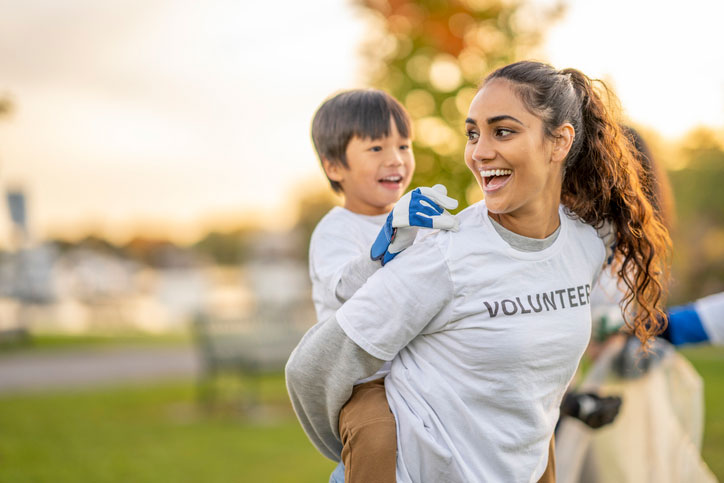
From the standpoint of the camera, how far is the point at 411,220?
183 cm

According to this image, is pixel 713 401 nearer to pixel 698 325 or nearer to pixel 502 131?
pixel 698 325

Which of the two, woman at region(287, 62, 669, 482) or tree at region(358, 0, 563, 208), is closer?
woman at region(287, 62, 669, 482)

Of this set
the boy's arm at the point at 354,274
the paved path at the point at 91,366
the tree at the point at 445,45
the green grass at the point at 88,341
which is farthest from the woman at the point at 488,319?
the green grass at the point at 88,341

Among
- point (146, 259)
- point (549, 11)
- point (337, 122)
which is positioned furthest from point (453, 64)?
point (146, 259)

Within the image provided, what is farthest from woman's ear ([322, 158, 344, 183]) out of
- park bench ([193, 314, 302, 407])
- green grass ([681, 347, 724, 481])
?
park bench ([193, 314, 302, 407])

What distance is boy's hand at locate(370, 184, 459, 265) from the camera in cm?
183

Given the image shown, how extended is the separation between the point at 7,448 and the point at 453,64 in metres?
5.45

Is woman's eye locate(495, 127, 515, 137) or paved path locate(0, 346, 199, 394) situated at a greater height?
woman's eye locate(495, 127, 515, 137)

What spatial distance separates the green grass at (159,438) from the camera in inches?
257

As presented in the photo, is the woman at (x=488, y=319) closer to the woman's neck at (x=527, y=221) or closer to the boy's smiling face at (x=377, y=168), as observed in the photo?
the woman's neck at (x=527, y=221)

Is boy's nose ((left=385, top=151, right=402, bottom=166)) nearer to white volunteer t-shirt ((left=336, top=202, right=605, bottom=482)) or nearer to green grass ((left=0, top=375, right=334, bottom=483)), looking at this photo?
white volunteer t-shirt ((left=336, top=202, right=605, bottom=482))

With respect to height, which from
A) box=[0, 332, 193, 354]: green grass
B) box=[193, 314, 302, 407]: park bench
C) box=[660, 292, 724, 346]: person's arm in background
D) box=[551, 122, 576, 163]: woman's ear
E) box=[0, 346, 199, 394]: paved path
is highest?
box=[551, 122, 576, 163]: woman's ear

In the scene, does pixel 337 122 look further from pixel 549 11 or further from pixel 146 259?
pixel 146 259

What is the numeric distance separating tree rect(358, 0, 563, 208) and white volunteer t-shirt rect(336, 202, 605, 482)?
155 inches
